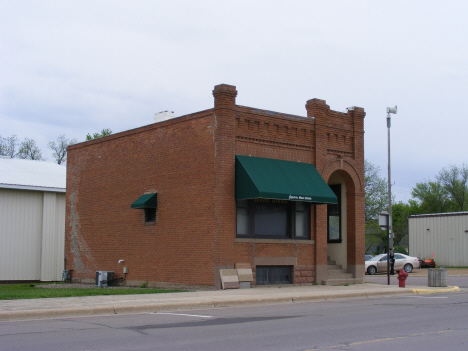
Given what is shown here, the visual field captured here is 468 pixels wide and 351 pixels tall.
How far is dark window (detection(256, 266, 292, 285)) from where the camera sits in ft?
67.7

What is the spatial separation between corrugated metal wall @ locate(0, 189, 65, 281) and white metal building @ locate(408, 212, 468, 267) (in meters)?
31.2

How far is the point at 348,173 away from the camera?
2352 centimetres

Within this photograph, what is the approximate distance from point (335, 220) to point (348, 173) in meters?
2.39

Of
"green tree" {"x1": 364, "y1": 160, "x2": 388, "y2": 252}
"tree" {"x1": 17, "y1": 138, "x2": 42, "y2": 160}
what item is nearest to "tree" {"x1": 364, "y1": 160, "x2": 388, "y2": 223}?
"green tree" {"x1": 364, "y1": 160, "x2": 388, "y2": 252}

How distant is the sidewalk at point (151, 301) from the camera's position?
12802 millimetres

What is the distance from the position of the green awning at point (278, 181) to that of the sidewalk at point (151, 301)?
129 inches

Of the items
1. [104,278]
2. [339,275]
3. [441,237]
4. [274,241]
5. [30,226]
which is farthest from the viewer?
[441,237]

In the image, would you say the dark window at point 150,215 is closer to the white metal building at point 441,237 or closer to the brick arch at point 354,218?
the brick arch at point 354,218

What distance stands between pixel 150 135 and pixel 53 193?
1048 cm

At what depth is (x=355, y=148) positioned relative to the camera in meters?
23.7

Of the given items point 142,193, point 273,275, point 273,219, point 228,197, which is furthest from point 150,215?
point 273,275

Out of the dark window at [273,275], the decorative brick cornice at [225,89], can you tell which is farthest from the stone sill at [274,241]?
the decorative brick cornice at [225,89]

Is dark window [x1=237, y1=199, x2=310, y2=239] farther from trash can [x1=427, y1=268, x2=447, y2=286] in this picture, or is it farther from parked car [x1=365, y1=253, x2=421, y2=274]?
parked car [x1=365, y1=253, x2=421, y2=274]

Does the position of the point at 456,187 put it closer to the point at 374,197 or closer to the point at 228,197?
the point at 374,197
